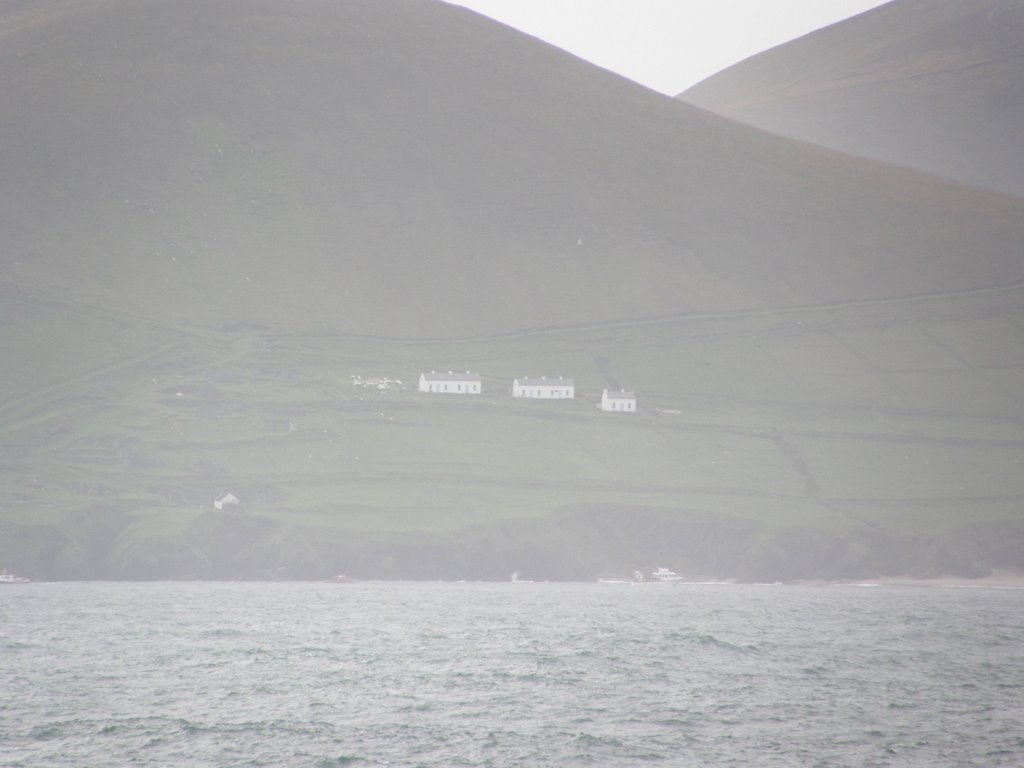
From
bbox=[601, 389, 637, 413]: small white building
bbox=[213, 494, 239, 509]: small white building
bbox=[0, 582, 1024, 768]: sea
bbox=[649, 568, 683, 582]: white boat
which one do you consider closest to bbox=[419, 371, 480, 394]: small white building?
bbox=[601, 389, 637, 413]: small white building

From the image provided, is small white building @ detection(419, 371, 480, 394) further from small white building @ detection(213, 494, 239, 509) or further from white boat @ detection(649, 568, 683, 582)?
white boat @ detection(649, 568, 683, 582)

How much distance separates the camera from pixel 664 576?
124m

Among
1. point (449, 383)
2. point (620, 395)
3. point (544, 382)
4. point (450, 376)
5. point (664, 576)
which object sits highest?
point (450, 376)

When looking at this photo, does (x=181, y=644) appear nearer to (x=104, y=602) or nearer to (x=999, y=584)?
(x=104, y=602)

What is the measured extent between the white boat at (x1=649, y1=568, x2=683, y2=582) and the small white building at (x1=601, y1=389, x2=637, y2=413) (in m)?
47.5

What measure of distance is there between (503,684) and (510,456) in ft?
325

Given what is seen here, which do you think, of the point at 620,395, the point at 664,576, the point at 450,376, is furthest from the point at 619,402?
the point at 664,576

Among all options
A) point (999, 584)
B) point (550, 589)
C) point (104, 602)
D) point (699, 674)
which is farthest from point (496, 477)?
point (699, 674)

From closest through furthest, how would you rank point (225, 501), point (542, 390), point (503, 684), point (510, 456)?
point (503, 684) < point (225, 501) < point (510, 456) < point (542, 390)

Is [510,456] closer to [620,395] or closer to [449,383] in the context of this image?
[620,395]

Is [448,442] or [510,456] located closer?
[510,456]

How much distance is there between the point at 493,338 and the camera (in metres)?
196

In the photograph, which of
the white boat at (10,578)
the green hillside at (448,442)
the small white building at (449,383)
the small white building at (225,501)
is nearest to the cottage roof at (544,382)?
the green hillside at (448,442)

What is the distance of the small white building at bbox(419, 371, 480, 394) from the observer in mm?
172875
